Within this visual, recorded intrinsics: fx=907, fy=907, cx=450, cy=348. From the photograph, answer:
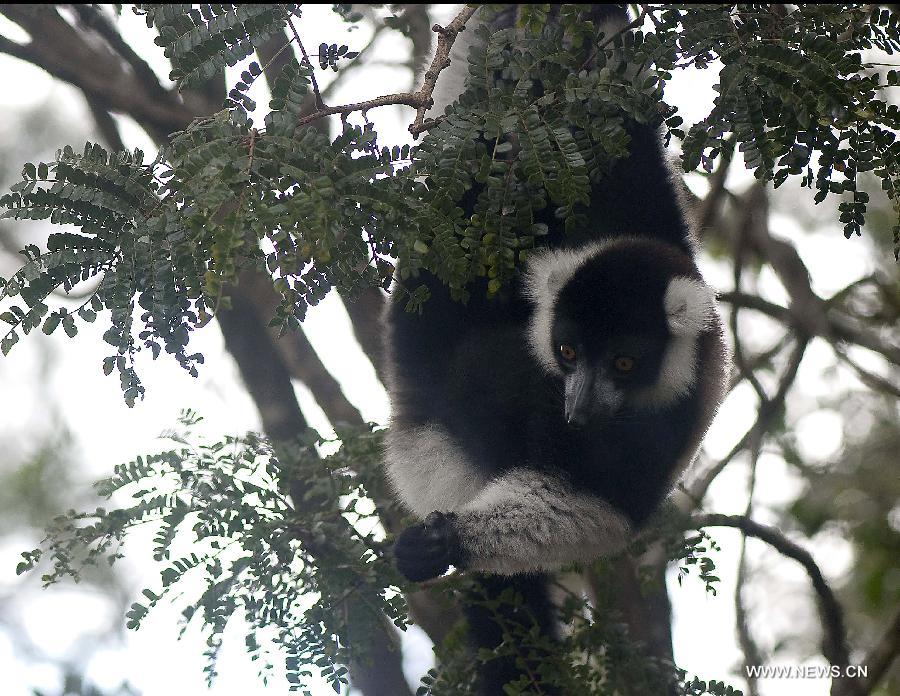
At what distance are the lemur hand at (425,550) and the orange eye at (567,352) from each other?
2.15 feet

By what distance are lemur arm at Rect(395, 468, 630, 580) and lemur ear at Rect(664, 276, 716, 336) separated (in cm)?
62

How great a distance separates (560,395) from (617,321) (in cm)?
32

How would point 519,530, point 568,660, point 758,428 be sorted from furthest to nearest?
point 758,428
point 568,660
point 519,530

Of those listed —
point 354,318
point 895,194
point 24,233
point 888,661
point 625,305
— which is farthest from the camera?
point 24,233

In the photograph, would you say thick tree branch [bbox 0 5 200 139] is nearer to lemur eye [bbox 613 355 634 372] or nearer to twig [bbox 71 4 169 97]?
twig [bbox 71 4 169 97]

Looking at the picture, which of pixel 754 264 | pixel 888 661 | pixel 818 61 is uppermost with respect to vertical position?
pixel 754 264

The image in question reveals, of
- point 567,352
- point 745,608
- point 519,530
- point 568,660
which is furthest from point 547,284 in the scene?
point 745,608

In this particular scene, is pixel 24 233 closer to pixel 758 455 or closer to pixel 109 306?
pixel 109 306

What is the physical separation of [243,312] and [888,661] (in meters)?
3.10

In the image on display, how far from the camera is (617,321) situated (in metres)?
2.85

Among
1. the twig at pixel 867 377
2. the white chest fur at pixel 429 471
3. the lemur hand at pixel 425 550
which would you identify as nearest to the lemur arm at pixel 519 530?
the lemur hand at pixel 425 550

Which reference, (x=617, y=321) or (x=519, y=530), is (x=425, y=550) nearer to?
(x=519, y=530)

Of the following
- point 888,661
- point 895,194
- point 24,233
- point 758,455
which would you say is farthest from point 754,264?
point 24,233

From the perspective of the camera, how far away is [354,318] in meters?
4.17
